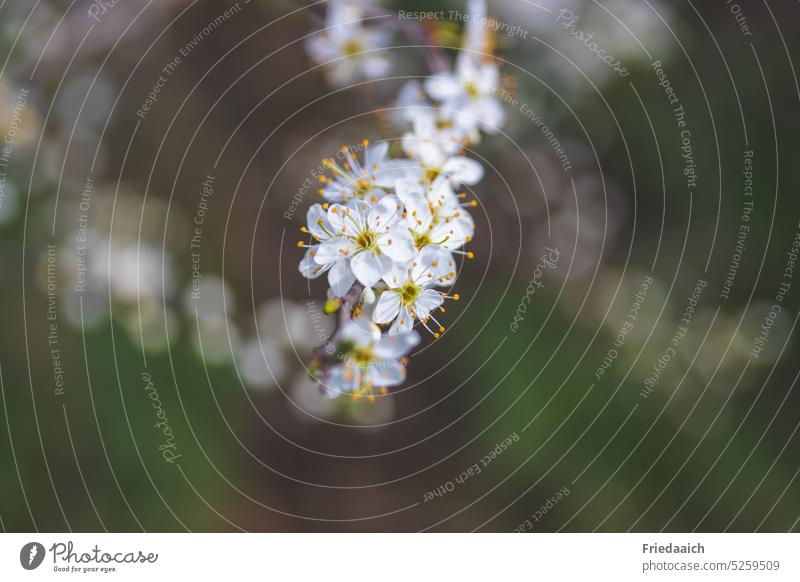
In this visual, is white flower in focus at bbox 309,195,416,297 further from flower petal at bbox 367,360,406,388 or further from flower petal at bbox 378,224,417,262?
flower petal at bbox 367,360,406,388

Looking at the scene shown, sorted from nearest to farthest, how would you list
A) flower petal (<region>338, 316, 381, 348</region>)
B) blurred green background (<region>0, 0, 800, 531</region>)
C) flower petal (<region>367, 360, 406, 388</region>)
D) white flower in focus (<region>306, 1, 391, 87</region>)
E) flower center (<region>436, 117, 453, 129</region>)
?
flower petal (<region>338, 316, 381, 348</region>), flower petal (<region>367, 360, 406, 388</region>), flower center (<region>436, 117, 453, 129</region>), white flower in focus (<region>306, 1, 391, 87</region>), blurred green background (<region>0, 0, 800, 531</region>)

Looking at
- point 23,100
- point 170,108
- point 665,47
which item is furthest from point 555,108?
point 23,100

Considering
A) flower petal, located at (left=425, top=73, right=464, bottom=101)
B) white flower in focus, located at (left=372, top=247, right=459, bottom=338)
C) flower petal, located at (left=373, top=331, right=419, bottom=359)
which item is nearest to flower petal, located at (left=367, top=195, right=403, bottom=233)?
white flower in focus, located at (left=372, top=247, right=459, bottom=338)

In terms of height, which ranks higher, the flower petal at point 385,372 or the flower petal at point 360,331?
the flower petal at point 360,331

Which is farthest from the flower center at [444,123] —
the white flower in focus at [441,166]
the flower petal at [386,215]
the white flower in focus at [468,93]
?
the flower petal at [386,215]

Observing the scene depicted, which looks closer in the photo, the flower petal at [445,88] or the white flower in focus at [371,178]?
the white flower in focus at [371,178]

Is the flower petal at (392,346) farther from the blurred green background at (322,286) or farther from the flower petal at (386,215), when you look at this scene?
the blurred green background at (322,286)

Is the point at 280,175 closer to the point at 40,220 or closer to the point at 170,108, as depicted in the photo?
the point at 170,108
